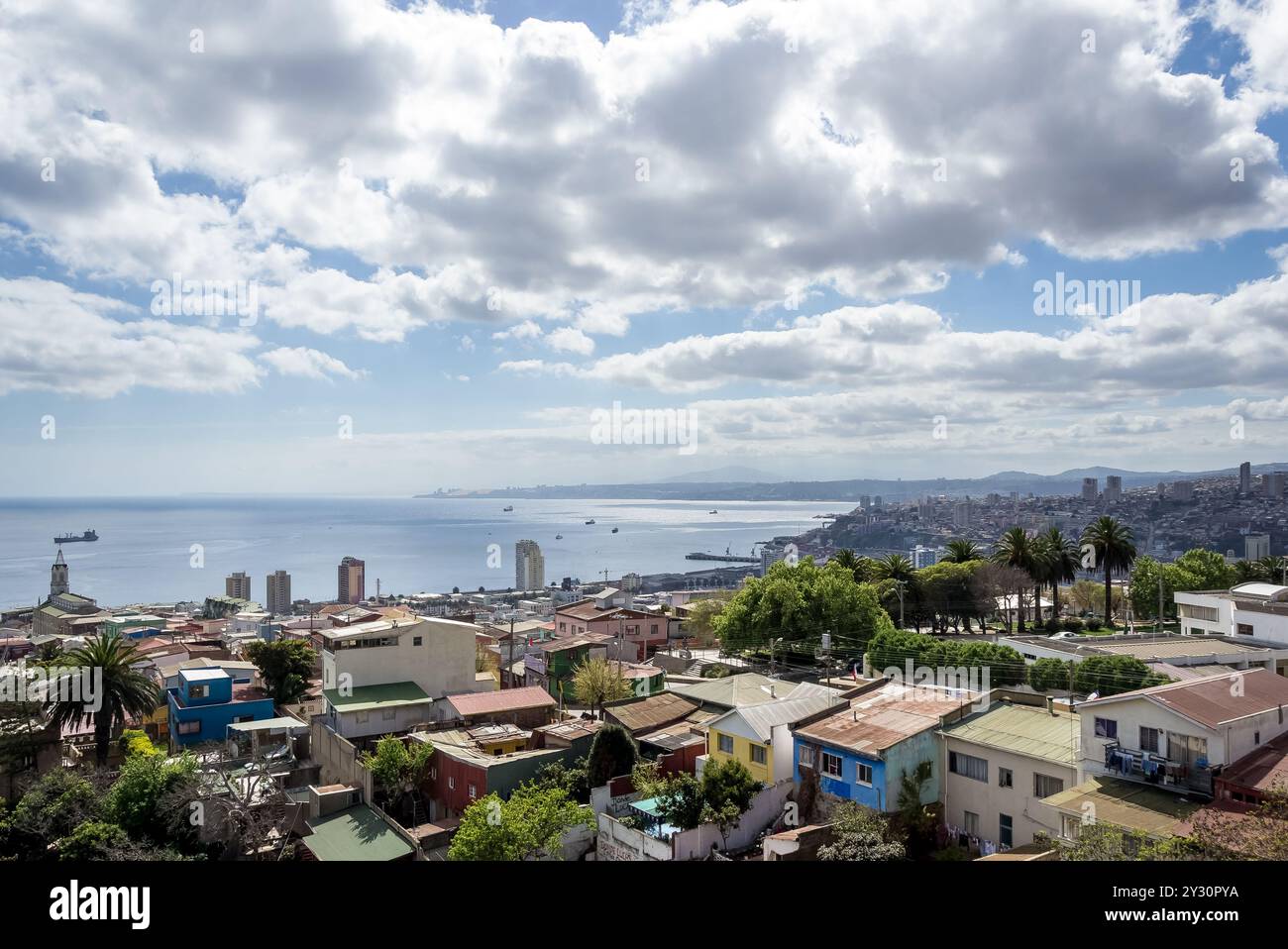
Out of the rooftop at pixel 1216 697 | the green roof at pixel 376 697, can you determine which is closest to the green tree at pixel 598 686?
the green roof at pixel 376 697

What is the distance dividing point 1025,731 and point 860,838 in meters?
3.65

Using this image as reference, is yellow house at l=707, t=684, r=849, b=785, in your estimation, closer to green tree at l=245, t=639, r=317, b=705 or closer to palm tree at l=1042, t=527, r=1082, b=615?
green tree at l=245, t=639, r=317, b=705

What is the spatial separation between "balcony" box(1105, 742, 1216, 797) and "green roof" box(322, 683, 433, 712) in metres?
14.6

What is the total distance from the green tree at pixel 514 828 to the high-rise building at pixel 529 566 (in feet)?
285

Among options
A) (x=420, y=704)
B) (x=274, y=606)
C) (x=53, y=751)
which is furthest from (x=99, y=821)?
(x=274, y=606)

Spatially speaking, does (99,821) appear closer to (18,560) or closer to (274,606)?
(274,606)

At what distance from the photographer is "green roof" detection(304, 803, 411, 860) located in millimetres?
13281

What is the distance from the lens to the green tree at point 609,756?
15531 mm

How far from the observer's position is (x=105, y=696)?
17547mm

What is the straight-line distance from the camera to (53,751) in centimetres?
1756

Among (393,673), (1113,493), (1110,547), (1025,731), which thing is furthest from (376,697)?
(1113,493)

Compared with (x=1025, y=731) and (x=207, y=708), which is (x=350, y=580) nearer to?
(x=207, y=708)
